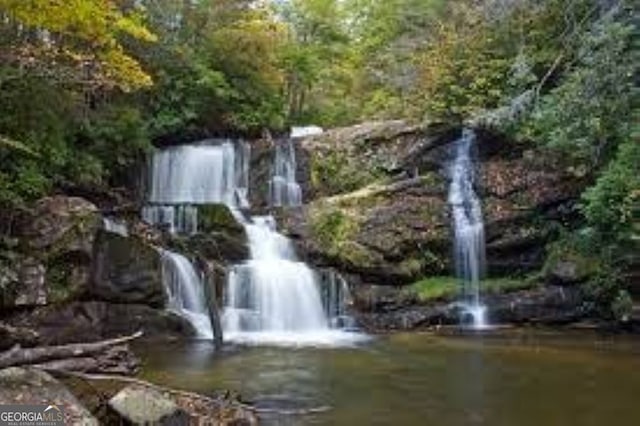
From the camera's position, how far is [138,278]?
52.5ft

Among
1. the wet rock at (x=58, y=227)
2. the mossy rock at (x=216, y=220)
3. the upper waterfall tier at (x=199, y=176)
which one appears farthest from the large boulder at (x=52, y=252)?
the upper waterfall tier at (x=199, y=176)

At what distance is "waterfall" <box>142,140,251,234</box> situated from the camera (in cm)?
2133

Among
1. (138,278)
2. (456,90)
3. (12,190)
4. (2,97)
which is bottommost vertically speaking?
(138,278)

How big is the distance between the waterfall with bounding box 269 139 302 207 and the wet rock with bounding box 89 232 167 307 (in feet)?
18.2

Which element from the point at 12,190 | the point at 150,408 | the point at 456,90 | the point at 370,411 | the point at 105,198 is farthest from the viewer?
the point at 456,90

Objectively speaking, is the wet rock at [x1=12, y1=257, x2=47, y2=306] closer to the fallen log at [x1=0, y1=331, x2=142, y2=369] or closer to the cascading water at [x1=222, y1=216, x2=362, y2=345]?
the cascading water at [x1=222, y1=216, x2=362, y2=345]

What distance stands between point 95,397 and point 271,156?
13.2 meters

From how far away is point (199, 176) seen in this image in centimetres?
2155

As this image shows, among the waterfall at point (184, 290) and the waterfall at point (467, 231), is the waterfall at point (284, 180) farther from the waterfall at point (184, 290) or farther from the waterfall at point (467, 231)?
the waterfall at point (184, 290)

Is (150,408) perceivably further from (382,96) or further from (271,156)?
(382,96)

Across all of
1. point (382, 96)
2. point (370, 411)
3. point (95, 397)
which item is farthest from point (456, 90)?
point (95, 397)

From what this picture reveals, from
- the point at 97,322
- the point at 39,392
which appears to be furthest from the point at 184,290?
the point at 39,392

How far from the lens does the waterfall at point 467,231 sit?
18.5 metres

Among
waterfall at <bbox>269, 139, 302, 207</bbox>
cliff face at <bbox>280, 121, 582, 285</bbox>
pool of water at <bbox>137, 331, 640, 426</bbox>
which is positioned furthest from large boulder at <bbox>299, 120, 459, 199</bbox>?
pool of water at <bbox>137, 331, 640, 426</bbox>
